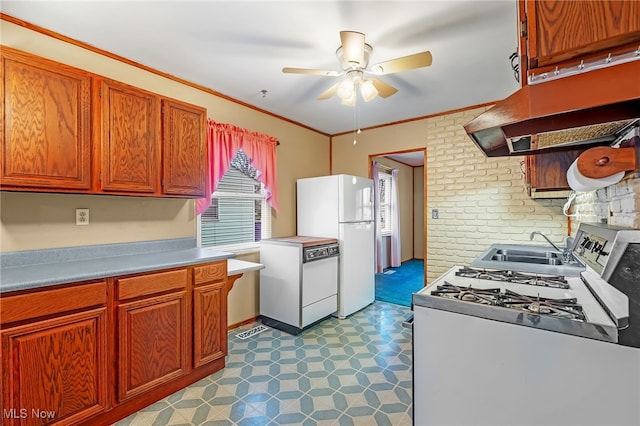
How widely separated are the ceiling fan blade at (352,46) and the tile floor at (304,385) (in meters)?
2.25

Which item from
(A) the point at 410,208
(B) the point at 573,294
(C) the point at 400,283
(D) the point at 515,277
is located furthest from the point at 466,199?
(A) the point at 410,208

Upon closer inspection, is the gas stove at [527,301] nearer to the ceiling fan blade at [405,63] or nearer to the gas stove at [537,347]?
the gas stove at [537,347]

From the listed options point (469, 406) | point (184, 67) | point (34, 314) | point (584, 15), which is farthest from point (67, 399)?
point (584, 15)

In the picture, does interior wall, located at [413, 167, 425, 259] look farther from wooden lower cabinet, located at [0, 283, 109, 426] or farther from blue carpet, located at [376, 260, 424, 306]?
wooden lower cabinet, located at [0, 283, 109, 426]

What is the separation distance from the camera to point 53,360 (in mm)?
1541

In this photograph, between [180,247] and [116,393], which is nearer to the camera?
[116,393]

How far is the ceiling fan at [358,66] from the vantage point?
1.80m

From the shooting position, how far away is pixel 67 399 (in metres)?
1.58

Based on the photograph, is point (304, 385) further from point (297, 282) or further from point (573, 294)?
point (573, 294)

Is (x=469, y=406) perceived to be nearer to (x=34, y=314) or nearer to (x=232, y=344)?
(x=34, y=314)

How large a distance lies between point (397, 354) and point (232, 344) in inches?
59.2

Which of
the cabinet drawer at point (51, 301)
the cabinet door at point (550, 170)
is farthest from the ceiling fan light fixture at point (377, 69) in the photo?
the cabinet drawer at point (51, 301)

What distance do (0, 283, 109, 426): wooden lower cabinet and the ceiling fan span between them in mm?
1914

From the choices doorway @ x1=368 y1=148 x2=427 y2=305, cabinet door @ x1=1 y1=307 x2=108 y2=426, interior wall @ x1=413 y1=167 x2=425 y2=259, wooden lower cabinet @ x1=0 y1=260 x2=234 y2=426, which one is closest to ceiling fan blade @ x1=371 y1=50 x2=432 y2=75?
wooden lower cabinet @ x1=0 y1=260 x2=234 y2=426
